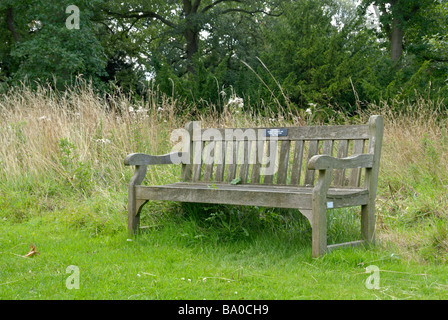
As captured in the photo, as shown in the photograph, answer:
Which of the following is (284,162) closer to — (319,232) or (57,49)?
(319,232)

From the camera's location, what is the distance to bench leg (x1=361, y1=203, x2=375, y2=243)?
400cm

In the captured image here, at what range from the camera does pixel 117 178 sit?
609cm

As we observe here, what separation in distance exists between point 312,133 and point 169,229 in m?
1.50

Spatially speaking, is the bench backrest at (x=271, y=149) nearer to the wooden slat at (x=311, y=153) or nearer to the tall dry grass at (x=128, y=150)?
the wooden slat at (x=311, y=153)

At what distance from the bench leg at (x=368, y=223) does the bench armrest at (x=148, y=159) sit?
6.24 ft

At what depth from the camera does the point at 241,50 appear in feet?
82.0

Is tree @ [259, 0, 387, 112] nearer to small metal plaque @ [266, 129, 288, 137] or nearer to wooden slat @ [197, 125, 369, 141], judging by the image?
wooden slat @ [197, 125, 369, 141]

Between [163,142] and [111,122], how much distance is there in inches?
35.6

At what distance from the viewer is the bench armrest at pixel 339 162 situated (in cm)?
346

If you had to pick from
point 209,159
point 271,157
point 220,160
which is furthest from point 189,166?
point 271,157

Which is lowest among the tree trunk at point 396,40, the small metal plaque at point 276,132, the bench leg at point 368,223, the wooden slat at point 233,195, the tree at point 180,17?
the bench leg at point 368,223

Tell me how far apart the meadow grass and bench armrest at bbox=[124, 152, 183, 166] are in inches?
17.3

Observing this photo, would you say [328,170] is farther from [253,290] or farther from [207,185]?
[207,185]

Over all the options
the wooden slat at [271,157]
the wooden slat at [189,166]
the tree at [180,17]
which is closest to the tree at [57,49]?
the tree at [180,17]
